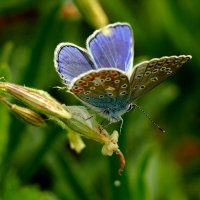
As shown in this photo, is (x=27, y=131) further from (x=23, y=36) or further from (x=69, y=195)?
(x=23, y=36)

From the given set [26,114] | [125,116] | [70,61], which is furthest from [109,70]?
[125,116]

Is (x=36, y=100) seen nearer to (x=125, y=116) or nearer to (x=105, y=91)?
(x=105, y=91)

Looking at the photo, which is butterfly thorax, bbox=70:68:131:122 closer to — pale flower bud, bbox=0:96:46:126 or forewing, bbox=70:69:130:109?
forewing, bbox=70:69:130:109

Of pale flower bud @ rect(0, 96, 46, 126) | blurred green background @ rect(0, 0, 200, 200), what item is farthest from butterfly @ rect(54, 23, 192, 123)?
blurred green background @ rect(0, 0, 200, 200)

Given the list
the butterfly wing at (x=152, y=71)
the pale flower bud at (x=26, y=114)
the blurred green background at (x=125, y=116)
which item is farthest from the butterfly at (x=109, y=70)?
the blurred green background at (x=125, y=116)

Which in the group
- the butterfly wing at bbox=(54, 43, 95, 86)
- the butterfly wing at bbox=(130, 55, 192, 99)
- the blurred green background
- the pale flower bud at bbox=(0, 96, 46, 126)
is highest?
the butterfly wing at bbox=(54, 43, 95, 86)

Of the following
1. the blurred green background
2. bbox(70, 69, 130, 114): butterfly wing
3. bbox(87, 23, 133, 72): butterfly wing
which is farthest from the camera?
the blurred green background

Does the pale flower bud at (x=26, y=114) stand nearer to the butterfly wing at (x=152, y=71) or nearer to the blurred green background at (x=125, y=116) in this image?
the butterfly wing at (x=152, y=71)

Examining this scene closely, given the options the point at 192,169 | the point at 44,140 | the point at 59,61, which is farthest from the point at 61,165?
the point at 59,61
